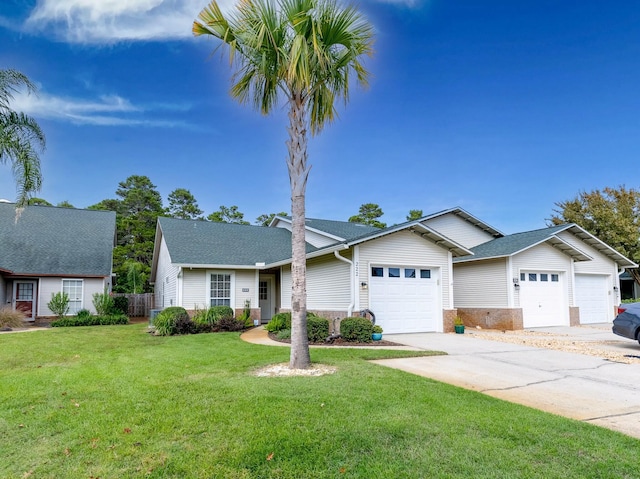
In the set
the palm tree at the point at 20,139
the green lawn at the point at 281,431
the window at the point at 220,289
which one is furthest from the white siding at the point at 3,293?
the green lawn at the point at 281,431

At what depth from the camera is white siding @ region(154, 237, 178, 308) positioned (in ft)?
57.0

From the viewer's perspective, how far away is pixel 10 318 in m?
16.7

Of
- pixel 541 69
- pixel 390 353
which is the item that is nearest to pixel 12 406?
pixel 390 353

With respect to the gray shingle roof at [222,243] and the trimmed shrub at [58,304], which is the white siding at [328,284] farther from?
the trimmed shrub at [58,304]

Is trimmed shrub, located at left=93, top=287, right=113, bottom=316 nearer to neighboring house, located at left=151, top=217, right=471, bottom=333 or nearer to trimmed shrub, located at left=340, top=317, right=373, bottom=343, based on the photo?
neighboring house, located at left=151, top=217, right=471, bottom=333

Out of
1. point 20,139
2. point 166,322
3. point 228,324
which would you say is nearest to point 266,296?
point 228,324

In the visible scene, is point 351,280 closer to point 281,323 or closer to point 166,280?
point 281,323

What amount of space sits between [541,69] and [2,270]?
2379cm

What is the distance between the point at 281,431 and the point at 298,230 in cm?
432

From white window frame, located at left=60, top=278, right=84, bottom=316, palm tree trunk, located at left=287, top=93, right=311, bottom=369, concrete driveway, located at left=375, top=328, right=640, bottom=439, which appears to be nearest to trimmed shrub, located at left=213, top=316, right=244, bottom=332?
concrete driveway, located at left=375, top=328, right=640, bottom=439

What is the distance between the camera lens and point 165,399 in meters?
5.35

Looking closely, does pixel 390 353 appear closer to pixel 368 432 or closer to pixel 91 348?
pixel 368 432

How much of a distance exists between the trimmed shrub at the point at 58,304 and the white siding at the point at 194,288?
22.7 ft

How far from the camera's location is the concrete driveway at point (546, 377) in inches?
205
